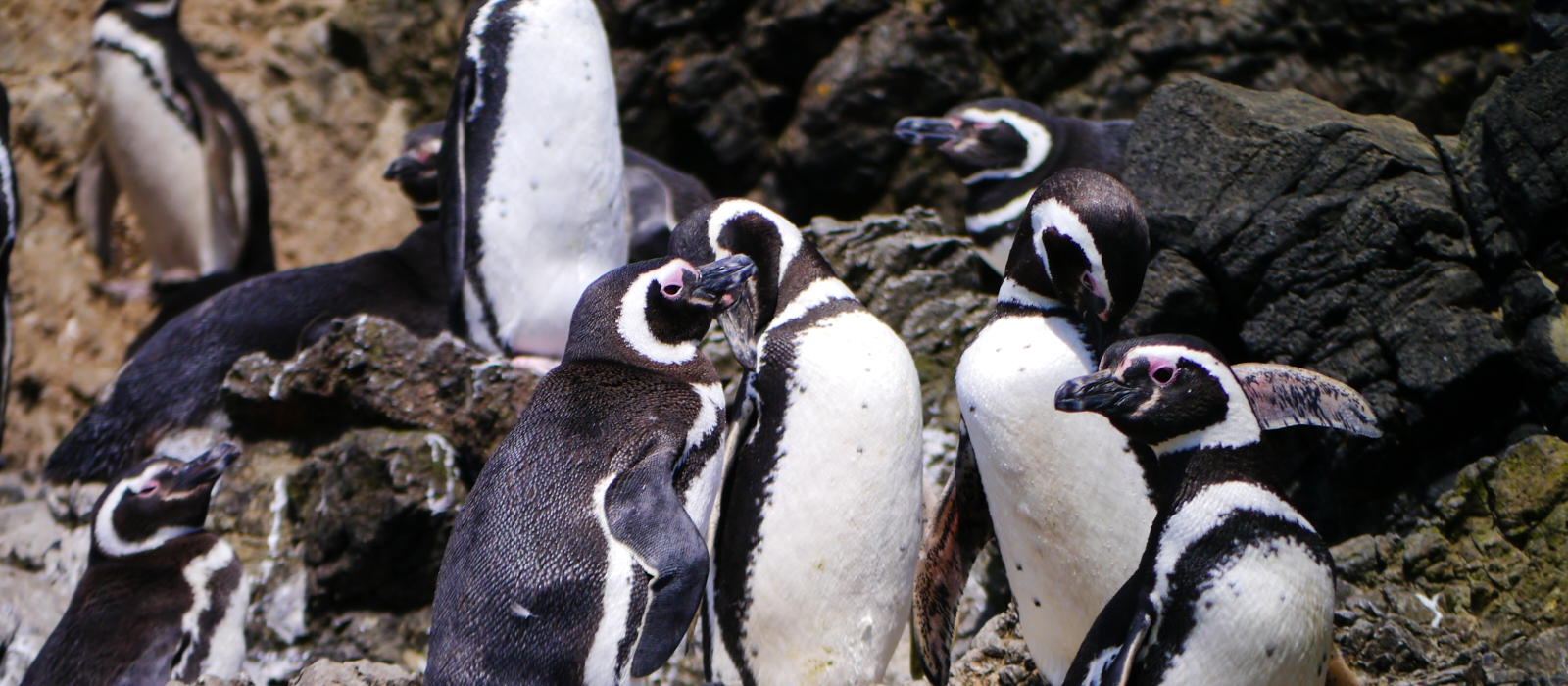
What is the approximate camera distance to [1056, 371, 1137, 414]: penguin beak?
2.13 meters

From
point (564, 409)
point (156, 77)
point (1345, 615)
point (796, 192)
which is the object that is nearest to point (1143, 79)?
point (796, 192)

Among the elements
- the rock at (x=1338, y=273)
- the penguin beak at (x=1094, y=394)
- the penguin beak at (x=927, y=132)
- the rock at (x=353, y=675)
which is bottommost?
the rock at (x=353, y=675)

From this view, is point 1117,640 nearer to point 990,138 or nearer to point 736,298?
point 736,298

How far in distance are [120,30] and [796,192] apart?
3.52 metres

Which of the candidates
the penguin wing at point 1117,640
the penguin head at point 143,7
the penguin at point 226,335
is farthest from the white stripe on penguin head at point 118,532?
the penguin head at point 143,7

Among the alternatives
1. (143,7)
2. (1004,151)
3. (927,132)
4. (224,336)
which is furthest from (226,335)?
(1004,151)

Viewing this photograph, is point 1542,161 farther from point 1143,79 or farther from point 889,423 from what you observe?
point 1143,79

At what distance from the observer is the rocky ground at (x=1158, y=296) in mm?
2916

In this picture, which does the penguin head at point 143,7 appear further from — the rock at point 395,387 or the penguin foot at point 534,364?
the penguin foot at point 534,364

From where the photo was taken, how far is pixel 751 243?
3.06 meters

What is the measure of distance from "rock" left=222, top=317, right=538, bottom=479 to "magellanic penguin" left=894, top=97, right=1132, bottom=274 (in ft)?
6.04

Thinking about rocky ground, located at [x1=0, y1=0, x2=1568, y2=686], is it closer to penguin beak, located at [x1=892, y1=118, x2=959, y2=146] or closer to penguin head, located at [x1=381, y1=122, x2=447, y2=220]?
penguin beak, located at [x1=892, y1=118, x2=959, y2=146]

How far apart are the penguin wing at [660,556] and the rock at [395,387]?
4.58 ft

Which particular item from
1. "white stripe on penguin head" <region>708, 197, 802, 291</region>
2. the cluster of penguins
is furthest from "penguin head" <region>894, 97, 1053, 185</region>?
"white stripe on penguin head" <region>708, 197, 802, 291</region>
